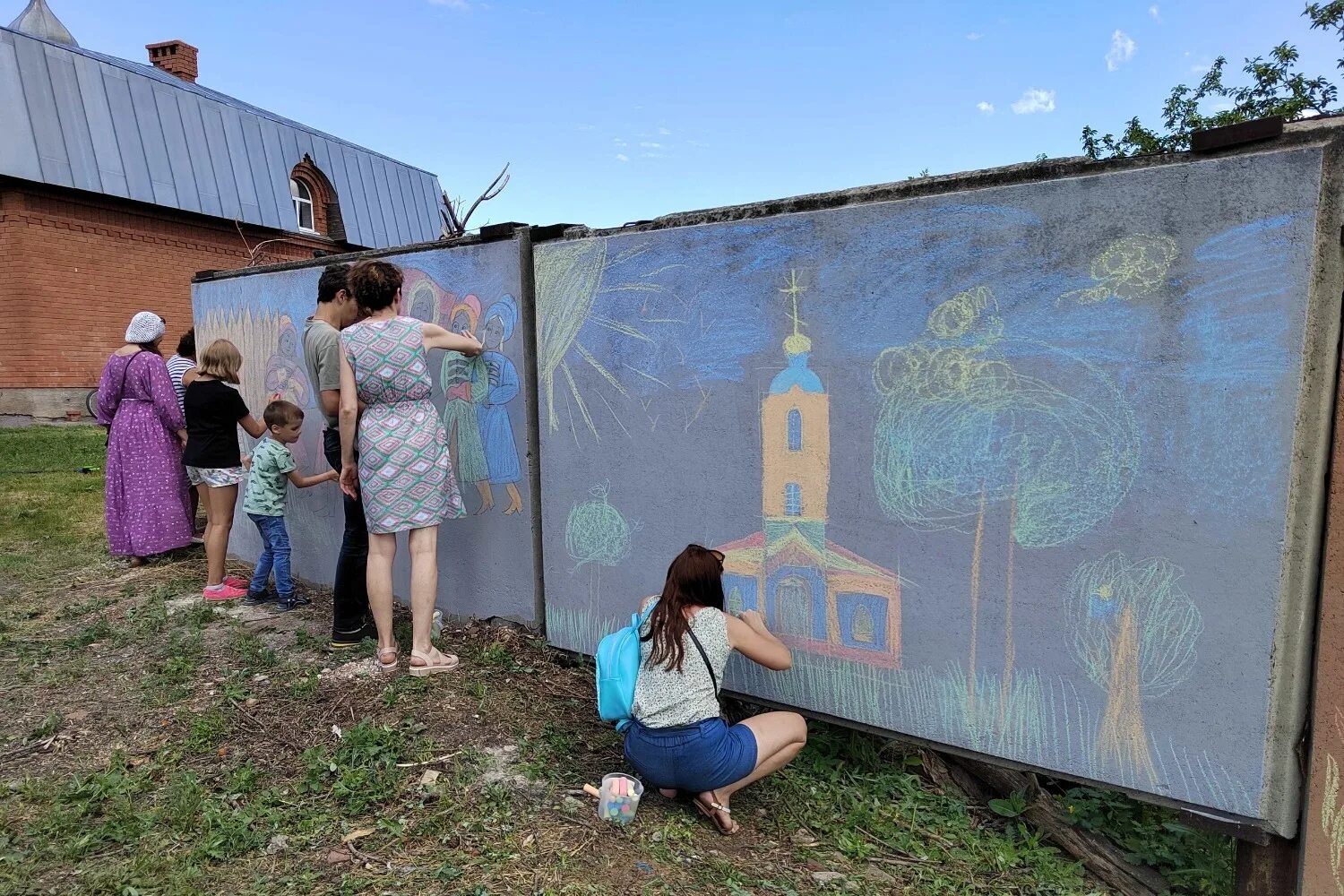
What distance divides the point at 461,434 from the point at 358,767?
1.78 meters

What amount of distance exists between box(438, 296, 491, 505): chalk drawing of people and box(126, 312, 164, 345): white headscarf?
2745 millimetres

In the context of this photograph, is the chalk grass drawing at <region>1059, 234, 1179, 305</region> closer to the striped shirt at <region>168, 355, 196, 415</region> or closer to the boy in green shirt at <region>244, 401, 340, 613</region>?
the boy in green shirt at <region>244, 401, 340, 613</region>

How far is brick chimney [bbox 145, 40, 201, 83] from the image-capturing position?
18297mm

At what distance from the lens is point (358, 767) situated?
9.52ft

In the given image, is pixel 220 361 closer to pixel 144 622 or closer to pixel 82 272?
pixel 144 622

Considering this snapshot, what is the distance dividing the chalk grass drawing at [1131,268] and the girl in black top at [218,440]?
4671mm

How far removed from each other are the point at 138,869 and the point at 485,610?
6.59ft

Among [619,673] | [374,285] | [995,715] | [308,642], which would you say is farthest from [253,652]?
[995,715]

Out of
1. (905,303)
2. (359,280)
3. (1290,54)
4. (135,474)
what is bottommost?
(135,474)

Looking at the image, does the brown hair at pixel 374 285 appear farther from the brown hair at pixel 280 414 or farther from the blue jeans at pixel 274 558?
the blue jeans at pixel 274 558

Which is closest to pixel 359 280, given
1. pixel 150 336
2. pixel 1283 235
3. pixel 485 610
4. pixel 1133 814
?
pixel 485 610

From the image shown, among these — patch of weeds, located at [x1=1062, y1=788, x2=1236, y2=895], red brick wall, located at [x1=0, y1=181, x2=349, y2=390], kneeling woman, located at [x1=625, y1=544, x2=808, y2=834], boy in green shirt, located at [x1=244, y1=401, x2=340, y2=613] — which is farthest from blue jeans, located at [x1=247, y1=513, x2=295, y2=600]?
red brick wall, located at [x1=0, y1=181, x2=349, y2=390]

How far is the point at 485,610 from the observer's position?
4242mm

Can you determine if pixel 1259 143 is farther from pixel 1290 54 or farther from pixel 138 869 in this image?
pixel 1290 54
